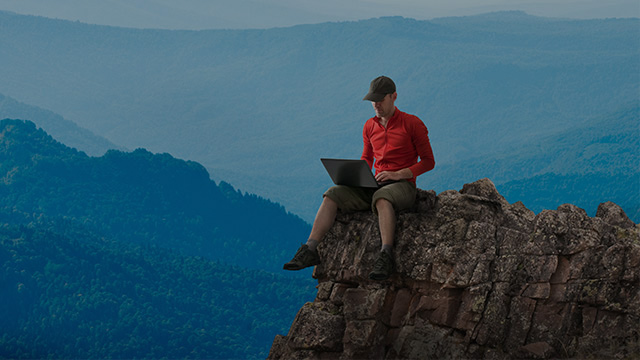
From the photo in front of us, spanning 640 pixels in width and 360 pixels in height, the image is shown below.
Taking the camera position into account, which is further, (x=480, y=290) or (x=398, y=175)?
(x=398, y=175)

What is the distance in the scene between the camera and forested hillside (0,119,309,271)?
134 meters

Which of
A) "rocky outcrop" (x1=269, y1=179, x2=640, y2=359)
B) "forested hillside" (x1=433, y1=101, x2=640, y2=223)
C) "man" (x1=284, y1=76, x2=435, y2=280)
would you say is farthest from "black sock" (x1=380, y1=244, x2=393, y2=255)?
"forested hillside" (x1=433, y1=101, x2=640, y2=223)

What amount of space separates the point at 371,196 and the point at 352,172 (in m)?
0.66

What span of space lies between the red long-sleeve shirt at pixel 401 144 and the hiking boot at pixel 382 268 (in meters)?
1.33

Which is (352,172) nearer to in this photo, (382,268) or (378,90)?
(378,90)

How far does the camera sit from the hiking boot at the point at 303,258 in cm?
1180

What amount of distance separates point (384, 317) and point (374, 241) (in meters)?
1.18

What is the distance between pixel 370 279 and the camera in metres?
12.1

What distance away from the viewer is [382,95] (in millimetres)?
11789

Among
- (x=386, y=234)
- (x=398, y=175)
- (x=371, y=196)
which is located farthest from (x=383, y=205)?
(x=371, y=196)

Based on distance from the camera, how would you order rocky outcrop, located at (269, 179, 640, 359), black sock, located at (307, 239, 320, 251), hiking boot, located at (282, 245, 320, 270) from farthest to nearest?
black sock, located at (307, 239, 320, 251), hiking boot, located at (282, 245, 320, 270), rocky outcrop, located at (269, 179, 640, 359)

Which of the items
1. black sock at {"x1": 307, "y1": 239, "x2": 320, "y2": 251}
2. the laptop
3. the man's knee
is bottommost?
black sock at {"x1": 307, "y1": 239, "x2": 320, "y2": 251}

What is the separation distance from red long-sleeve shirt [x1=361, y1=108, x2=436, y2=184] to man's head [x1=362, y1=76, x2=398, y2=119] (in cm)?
20

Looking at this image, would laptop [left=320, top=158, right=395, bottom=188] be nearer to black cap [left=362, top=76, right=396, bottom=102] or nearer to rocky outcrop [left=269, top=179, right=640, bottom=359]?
rocky outcrop [left=269, top=179, right=640, bottom=359]
